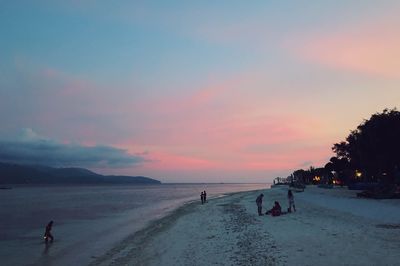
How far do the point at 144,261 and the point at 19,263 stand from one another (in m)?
7.88

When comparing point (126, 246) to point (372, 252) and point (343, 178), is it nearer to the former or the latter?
point (372, 252)

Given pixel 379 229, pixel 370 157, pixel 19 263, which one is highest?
pixel 370 157

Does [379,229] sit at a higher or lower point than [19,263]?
higher

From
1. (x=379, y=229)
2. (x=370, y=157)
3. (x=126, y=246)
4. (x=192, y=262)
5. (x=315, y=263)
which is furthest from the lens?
(x=370, y=157)

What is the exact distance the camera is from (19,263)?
887 inches

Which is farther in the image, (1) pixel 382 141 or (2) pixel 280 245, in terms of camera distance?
(1) pixel 382 141

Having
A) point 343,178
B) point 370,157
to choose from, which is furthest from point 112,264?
A: point 343,178

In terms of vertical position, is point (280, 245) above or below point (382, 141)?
below

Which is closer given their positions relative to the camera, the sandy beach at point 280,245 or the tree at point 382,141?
the sandy beach at point 280,245

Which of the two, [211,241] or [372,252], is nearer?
[372,252]

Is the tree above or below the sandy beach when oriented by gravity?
above

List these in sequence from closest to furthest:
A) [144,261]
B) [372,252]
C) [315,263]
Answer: [315,263], [372,252], [144,261]

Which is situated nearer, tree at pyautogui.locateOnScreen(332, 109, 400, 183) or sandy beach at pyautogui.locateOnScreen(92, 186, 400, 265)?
sandy beach at pyautogui.locateOnScreen(92, 186, 400, 265)

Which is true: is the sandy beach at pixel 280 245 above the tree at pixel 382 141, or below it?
below
